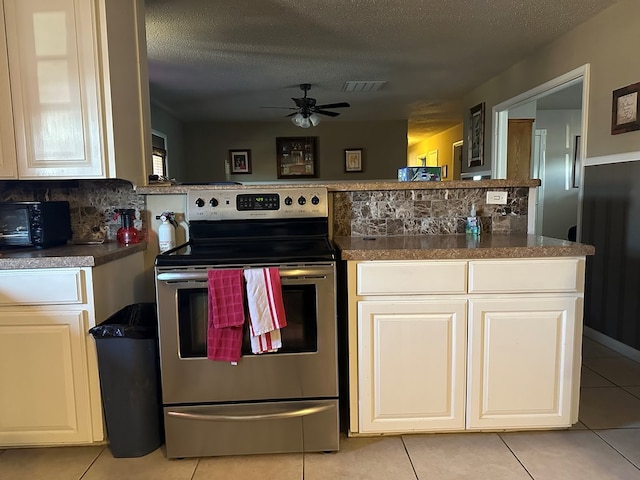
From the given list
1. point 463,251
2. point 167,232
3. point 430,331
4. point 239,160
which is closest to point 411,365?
point 430,331

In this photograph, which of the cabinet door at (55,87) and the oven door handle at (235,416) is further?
the cabinet door at (55,87)

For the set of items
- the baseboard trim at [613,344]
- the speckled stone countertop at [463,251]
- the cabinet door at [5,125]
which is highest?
the cabinet door at [5,125]

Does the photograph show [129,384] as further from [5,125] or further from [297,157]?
[297,157]

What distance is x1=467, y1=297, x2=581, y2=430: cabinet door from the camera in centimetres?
188

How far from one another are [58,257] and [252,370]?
904 millimetres

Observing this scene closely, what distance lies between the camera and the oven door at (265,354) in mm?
1775

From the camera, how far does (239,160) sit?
735 cm

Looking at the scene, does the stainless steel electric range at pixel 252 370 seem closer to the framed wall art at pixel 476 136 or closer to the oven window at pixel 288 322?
the oven window at pixel 288 322

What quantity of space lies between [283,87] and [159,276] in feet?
12.7

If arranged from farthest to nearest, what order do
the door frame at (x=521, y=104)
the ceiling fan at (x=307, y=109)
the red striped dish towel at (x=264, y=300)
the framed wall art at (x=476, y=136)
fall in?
the framed wall art at (x=476, y=136) < the ceiling fan at (x=307, y=109) < the door frame at (x=521, y=104) < the red striped dish towel at (x=264, y=300)

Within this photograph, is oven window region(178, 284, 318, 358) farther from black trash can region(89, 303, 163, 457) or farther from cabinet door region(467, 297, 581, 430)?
cabinet door region(467, 297, 581, 430)

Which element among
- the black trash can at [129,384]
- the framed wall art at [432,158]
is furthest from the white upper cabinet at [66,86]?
the framed wall art at [432,158]

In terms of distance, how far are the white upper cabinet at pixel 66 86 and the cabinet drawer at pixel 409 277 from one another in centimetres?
128

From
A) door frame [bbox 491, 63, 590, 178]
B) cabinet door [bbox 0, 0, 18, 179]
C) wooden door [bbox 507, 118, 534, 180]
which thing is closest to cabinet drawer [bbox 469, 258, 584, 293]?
door frame [bbox 491, 63, 590, 178]
